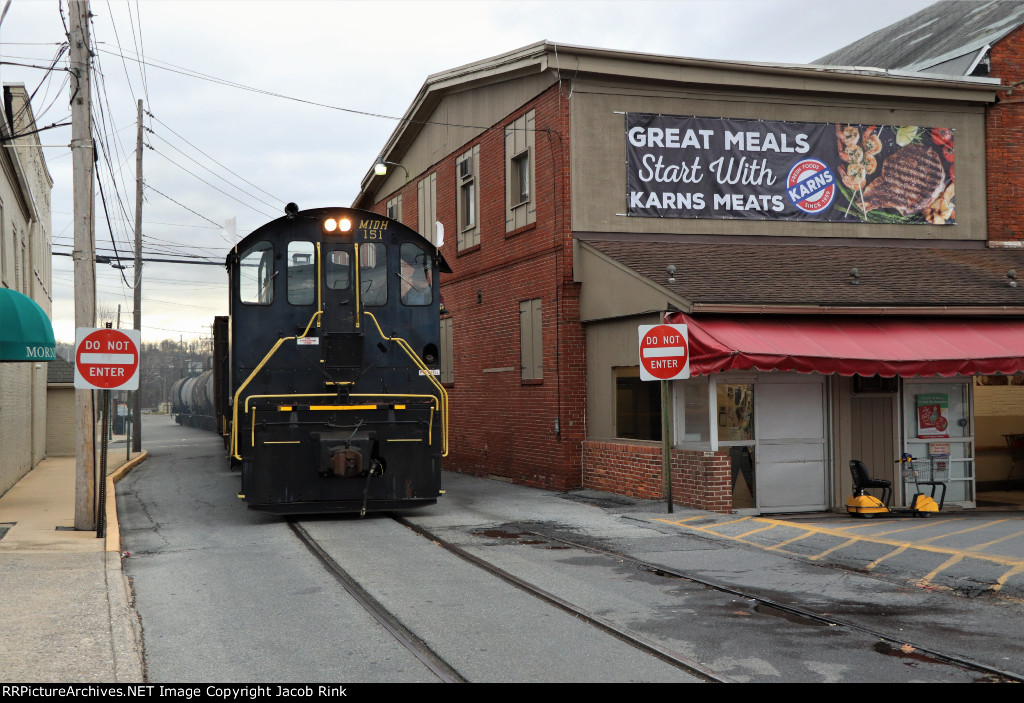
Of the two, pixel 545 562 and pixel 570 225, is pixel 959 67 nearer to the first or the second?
pixel 570 225

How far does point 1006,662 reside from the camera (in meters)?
6.23

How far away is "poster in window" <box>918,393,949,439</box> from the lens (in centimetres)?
1541

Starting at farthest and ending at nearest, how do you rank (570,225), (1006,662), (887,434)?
(570,225) < (887,434) < (1006,662)

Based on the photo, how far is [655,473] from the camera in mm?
14750

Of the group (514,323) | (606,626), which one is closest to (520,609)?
(606,626)

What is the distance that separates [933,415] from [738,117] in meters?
6.04

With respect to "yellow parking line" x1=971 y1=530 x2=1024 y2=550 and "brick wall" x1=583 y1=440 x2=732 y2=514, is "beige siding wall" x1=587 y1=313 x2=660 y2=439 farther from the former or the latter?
"yellow parking line" x1=971 y1=530 x2=1024 y2=550

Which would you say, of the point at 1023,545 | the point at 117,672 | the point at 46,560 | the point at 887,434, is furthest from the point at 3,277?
the point at 1023,545

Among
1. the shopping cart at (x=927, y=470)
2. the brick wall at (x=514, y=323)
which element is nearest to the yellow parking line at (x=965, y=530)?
the shopping cart at (x=927, y=470)

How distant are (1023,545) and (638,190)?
8570 millimetres

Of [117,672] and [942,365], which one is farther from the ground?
[942,365]

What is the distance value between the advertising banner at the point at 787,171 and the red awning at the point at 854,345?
3370mm

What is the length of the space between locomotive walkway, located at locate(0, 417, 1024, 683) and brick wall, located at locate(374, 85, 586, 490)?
246cm

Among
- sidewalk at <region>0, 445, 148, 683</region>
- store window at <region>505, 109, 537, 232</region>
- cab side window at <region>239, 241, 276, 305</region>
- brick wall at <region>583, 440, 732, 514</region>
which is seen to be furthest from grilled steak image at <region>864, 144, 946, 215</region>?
sidewalk at <region>0, 445, 148, 683</region>
